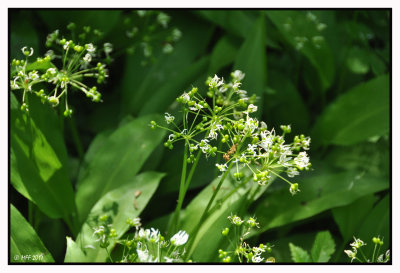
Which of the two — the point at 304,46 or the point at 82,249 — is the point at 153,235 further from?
the point at 304,46

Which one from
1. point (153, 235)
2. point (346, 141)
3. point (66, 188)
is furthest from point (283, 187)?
point (66, 188)

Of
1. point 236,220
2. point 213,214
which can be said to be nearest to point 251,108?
point 236,220

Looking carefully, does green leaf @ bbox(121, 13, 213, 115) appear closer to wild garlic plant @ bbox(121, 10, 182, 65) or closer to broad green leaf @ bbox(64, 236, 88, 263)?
wild garlic plant @ bbox(121, 10, 182, 65)

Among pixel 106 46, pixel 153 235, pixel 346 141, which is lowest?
pixel 153 235

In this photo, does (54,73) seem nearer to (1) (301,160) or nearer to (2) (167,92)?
(2) (167,92)

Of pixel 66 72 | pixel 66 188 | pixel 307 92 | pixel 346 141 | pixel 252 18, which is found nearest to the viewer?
pixel 66 72

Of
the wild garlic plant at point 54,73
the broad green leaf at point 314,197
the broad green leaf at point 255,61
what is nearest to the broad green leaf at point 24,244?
the wild garlic plant at point 54,73

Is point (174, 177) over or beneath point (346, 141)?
beneath
